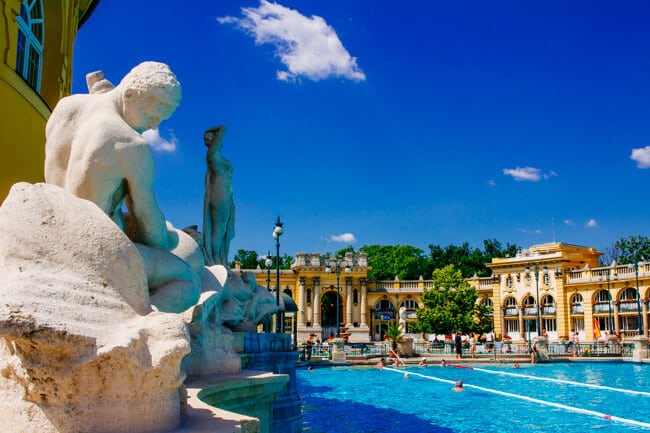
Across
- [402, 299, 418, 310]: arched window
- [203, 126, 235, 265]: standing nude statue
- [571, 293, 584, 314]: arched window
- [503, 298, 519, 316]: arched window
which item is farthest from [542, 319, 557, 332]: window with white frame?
[203, 126, 235, 265]: standing nude statue

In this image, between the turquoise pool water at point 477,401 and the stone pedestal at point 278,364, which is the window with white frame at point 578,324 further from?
the stone pedestal at point 278,364

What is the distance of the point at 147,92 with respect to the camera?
10.5 feet

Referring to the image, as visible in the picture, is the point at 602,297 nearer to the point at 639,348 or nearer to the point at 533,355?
the point at 639,348

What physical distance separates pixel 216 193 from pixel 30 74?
5.77 m


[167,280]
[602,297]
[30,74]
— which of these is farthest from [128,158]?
[602,297]

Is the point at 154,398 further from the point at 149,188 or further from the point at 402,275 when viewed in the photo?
the point at 402,275

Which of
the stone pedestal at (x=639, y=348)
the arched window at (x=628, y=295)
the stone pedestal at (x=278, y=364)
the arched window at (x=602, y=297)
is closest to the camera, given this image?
the stone pedestal at (x=278, y=364)

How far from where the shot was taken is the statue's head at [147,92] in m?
3.18

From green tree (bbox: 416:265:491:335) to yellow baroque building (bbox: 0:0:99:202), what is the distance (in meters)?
41.8

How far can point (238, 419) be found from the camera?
2529mm

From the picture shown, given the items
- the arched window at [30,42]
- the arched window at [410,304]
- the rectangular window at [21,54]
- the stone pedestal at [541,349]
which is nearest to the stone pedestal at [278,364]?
the arched window at [30,42]

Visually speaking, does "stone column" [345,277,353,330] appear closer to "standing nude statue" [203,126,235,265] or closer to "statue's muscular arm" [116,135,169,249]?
"standing nude statue" [203,126,235,265]

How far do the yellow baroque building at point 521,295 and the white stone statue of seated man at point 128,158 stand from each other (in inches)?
1430

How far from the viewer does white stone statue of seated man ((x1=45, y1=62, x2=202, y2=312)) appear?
3.02 m
